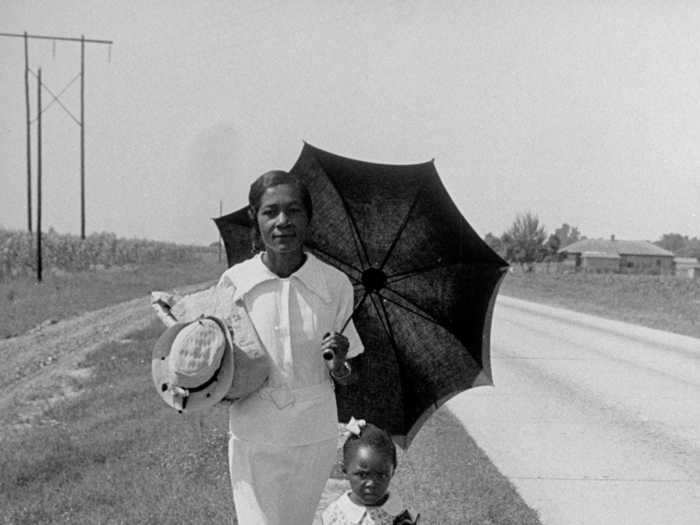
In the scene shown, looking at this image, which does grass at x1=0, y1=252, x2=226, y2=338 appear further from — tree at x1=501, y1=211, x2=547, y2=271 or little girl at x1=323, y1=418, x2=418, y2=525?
tree at x1=501, y1=211, x2=547, y2=271

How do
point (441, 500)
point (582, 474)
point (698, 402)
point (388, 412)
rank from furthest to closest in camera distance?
point (698, 402)
point (582, 474)
point (441, 500)
point (388, 412)

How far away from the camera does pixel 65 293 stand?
25391mm

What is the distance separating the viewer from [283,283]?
302 cm

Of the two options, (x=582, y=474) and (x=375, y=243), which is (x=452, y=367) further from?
(x=582, y=474)

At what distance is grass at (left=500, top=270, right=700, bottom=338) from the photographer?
20984 millimetres

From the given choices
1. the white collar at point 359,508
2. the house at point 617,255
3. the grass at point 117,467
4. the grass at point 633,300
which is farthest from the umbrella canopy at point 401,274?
the house at point 617,255

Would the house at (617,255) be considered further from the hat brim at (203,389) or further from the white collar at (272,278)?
the hat brim at (203,389)

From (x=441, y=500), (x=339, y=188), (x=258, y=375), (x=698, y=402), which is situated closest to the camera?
(x=258, y=375)

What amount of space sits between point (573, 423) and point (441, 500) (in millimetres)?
3250

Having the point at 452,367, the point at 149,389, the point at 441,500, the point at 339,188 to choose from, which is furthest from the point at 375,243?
the point at 149,389

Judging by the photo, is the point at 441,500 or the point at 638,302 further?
the point at 638,302

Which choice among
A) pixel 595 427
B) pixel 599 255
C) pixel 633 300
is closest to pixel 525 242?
pixel 599 255

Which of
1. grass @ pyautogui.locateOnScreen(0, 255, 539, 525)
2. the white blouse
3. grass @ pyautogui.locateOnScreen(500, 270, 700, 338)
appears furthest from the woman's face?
grass @ pyautogui.locateOnScreen(500, 270, 700, 338)

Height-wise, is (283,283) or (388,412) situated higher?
(283,283)
